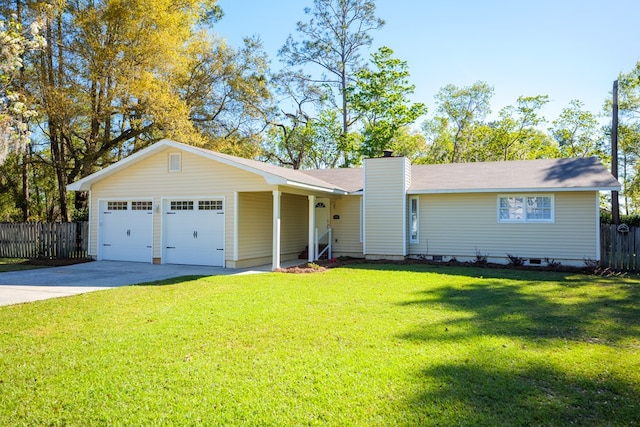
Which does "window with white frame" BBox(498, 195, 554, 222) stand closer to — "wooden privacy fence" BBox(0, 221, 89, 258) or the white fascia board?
the white fascia board

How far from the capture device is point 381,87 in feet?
90.5

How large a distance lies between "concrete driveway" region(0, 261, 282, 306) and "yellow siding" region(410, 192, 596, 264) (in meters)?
6.09

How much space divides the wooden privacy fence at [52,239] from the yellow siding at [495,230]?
1250cm

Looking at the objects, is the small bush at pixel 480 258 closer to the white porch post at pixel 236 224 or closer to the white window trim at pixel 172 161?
the white porch post at pixel 236 224

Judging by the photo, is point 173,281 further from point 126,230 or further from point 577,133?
point 577,133

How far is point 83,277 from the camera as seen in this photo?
424 inches

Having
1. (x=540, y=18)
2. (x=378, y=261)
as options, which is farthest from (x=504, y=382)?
(x=540, y=18)

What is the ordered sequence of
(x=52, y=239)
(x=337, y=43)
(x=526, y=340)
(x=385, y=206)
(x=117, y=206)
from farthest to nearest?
(x=337, y=43) < (x=52, y=239) < (x=385, y=206) < (x=117, y=206) < (x=526, y=340)

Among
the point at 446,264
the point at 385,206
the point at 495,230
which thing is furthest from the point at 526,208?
the point at 385,206

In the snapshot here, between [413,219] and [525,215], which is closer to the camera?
[525,215]

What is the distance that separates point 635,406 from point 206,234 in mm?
11444

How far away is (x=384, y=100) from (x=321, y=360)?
25341 mm

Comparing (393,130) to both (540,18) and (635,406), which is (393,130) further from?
(635,406)

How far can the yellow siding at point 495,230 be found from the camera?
12.8 m
